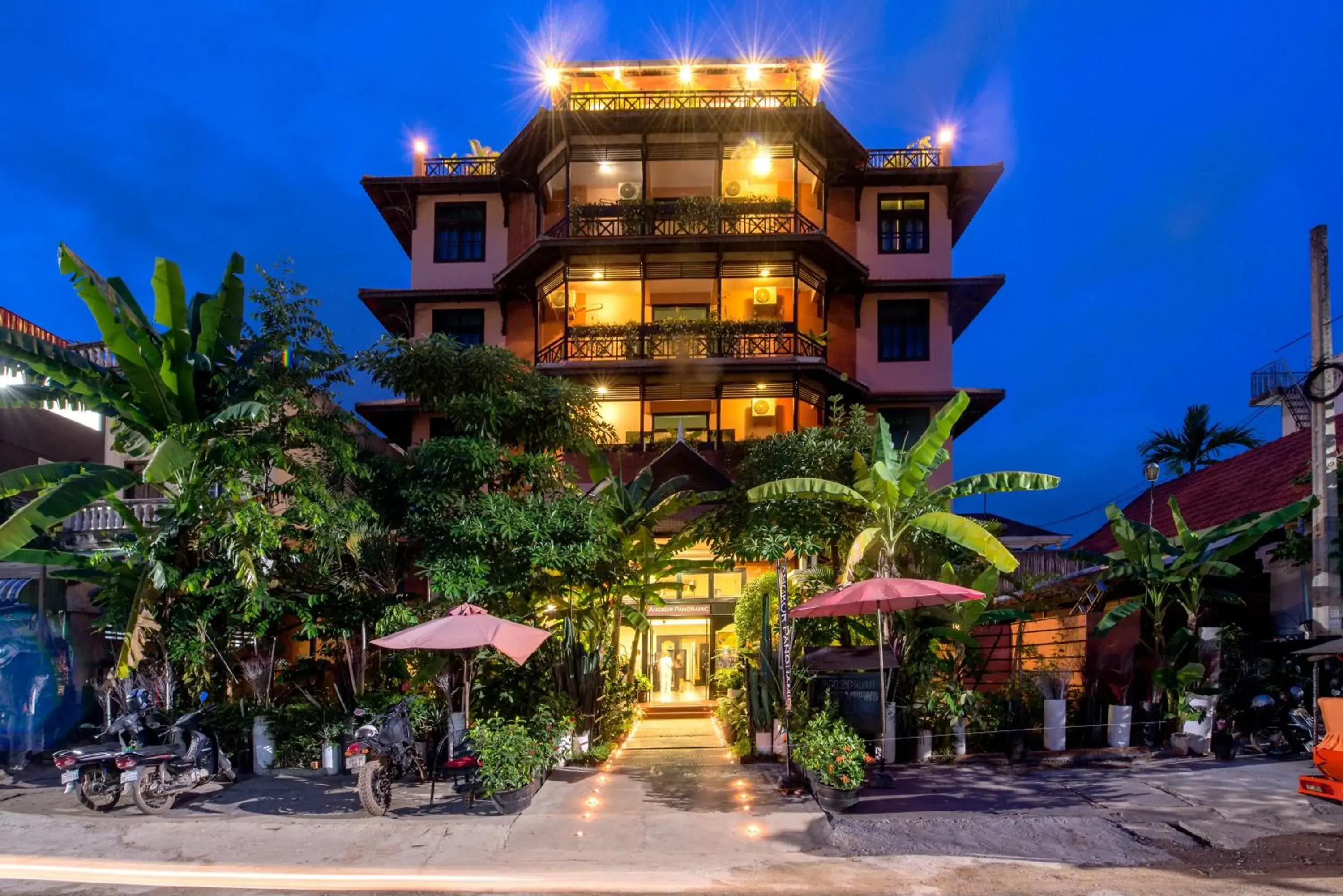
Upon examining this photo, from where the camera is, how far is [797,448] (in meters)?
17.6

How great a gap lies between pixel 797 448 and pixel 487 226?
1373 centimetres

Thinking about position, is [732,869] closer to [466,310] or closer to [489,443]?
[489,443]

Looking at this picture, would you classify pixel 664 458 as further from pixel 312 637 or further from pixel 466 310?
pixel 466 310

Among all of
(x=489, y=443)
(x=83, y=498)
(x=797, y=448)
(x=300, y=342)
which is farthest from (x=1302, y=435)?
(x=83, y=498)

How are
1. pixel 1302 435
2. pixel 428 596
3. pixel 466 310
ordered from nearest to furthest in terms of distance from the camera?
pixel 428 596 → pixel 1302 435 → pixel 466 310

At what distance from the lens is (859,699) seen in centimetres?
1380

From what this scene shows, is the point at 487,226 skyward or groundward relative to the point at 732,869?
skyward

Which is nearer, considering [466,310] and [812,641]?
[812,641]

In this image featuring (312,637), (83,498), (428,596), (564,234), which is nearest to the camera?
(83,498)

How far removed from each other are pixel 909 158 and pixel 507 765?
21.4 metres

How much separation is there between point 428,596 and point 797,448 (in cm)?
766

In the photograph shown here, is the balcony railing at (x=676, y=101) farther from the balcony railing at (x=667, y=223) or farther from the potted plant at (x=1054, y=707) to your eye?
the potted plant at (x=1054, y=707)

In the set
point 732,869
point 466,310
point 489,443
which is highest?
point 466,310

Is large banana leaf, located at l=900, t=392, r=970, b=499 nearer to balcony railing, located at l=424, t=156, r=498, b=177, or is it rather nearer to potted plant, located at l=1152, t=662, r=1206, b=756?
potted plant, located at l=1152, t=662, r=1206, b=756
